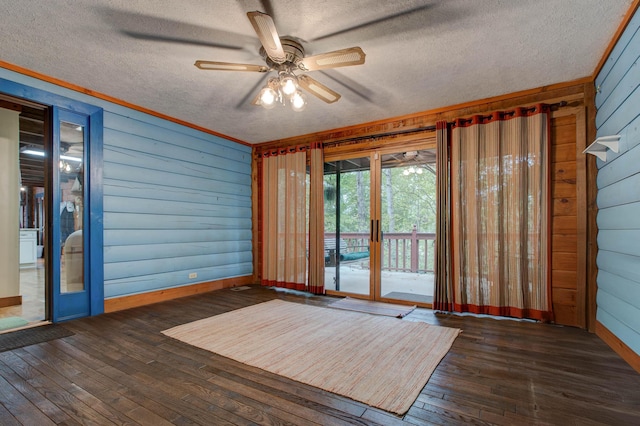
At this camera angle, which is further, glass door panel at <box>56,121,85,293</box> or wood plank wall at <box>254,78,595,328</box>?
glass door panel at <box>56,121,85,293</box>

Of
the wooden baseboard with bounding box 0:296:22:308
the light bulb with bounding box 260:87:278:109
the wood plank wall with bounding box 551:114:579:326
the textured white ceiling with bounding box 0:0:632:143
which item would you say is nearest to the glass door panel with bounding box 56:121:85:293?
the textured white ceiling with bounding box 0:0:632:143

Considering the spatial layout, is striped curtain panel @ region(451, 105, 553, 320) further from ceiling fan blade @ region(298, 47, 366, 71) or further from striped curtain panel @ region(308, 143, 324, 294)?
ceiling fan blade @ region(298, 47, 366, 71)

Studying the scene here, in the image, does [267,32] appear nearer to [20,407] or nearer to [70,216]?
[20,407]

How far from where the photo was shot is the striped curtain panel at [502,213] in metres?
3.29

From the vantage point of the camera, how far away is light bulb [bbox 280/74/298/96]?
2.48 m

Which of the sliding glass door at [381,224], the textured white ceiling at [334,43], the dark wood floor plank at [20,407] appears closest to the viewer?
the dark wood floor plank at [20,407]

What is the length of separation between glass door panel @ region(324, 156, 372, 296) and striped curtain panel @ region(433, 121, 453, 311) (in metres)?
1.04

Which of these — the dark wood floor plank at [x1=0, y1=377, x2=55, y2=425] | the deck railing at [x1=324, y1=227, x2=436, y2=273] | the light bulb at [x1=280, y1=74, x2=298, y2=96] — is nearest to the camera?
the dark wood floor plank at [x1=0, y1=377, x2=55, y2=425]

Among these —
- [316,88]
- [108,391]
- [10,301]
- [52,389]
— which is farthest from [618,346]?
[10,301]

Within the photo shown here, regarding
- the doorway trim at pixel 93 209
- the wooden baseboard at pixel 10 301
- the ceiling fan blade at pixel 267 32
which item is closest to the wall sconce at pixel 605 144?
the ceiling fan blade at pixel 267 32

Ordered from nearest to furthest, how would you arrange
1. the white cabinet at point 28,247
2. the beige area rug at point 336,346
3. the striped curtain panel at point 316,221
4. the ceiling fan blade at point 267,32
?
the ceiling fan blade at point 267,32, the beige area rug at point 336,346, the striped curtain panel at point 316,221, the white cabinet at point 28,247

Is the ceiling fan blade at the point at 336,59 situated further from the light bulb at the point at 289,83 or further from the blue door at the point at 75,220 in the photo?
the blue door at the point at 75,220

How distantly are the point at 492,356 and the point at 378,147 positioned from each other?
2918mm

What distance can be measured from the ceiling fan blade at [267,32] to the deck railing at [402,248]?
2918mm
